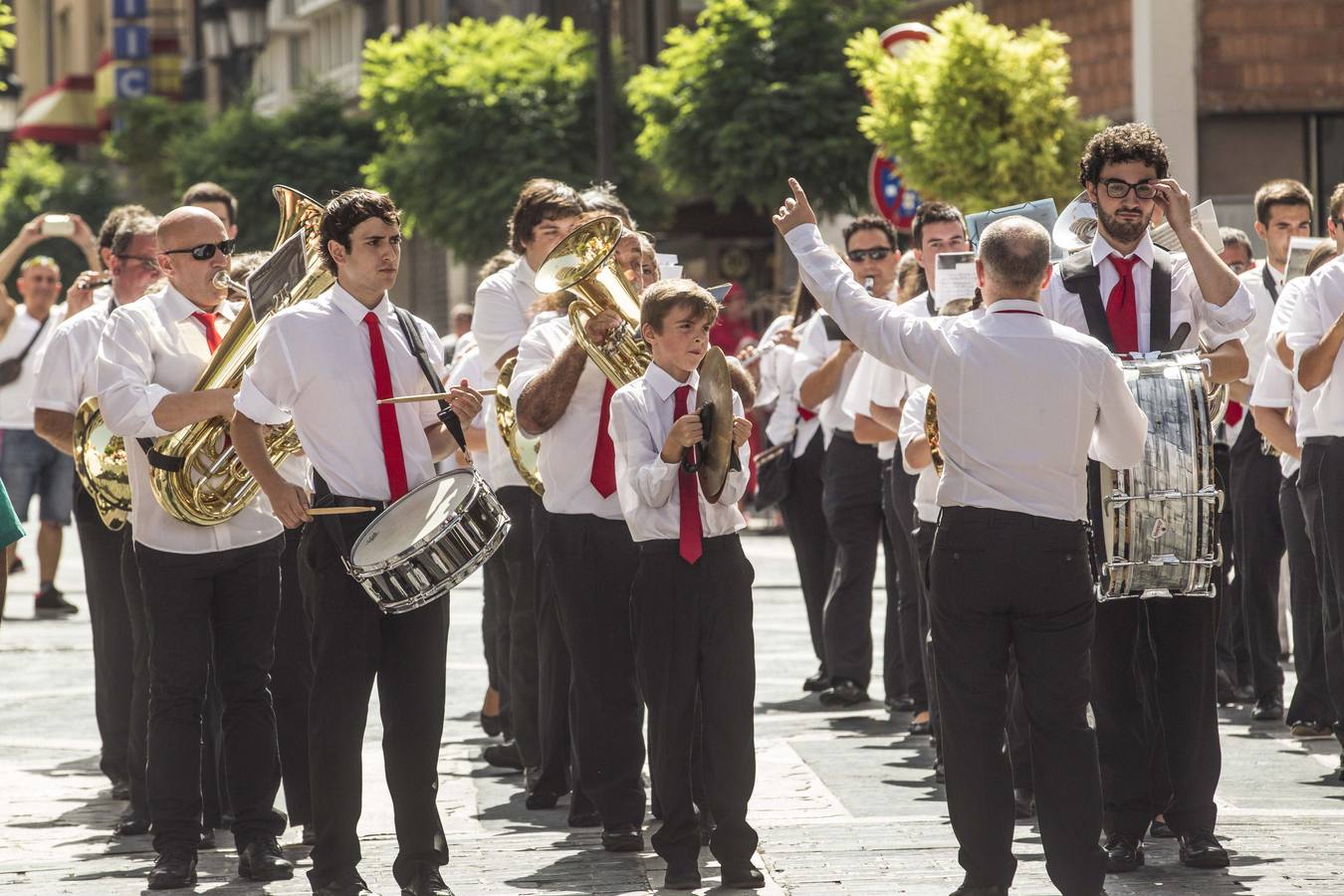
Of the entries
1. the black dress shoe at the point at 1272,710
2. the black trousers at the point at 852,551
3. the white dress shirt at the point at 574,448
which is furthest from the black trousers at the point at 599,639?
the black dress shoe at the point at 1272,710

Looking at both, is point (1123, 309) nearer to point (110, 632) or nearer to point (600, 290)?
point (600, 290)

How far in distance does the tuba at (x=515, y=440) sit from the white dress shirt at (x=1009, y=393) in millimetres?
2125

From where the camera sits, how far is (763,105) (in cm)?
2275

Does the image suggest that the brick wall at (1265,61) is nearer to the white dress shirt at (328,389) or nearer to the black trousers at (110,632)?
the black trousers at (110,632)

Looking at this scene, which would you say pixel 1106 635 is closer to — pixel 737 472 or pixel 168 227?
pixel 737 472

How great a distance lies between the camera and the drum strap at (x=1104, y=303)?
6855 millimetres

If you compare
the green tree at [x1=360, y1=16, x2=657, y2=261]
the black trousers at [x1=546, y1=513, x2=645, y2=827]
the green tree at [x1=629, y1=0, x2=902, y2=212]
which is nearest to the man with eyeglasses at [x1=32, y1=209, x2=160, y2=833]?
the black trousers at [x1=546, y1=513, x2=645, y2=827]

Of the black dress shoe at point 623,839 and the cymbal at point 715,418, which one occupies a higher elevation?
the cymbal at point 715,418

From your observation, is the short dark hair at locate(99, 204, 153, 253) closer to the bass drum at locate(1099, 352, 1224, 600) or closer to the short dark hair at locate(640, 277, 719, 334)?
the short dark hair at locate(640, 277, 719, 334)

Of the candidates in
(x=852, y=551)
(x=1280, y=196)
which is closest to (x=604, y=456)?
(x=852, y=551)

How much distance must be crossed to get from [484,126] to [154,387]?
19927 millimetres

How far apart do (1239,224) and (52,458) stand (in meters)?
10.3

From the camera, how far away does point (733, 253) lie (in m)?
31.3

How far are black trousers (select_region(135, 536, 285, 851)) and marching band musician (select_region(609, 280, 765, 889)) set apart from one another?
127 centimetres
